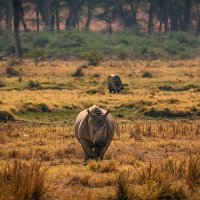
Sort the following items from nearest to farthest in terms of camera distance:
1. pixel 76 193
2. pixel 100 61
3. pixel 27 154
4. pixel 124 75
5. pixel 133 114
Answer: pixel 76 193, pixel 27 154, pixel 133 114, pixel 124 75, pixel 100 61

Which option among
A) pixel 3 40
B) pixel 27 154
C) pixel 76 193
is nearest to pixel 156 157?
pixel 27 154

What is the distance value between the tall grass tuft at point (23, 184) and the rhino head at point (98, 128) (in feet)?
8.35

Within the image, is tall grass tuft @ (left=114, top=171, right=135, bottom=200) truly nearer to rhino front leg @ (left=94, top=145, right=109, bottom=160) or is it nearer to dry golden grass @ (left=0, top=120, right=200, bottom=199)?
dry golden grass @ (left=0, top=120, right=200, bottom=199)

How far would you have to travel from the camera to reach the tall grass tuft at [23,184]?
959 cm

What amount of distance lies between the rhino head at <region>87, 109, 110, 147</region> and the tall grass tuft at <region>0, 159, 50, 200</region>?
2.55m

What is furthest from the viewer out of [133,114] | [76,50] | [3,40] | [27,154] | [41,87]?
[3,40]

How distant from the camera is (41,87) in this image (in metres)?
29.5

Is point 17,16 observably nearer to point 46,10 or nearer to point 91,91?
point 46,10

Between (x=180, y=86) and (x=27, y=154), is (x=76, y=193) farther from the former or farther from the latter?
(x=180, y=86)

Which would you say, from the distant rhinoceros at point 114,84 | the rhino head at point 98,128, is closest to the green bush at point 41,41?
the distant rhinoceros at point 114,84

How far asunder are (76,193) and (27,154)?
4.04 metres

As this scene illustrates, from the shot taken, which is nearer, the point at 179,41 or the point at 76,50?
the point at 76,50

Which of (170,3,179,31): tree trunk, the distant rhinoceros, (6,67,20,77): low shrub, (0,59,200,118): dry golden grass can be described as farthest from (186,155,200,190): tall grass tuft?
(170,3,179,31): tree trunk

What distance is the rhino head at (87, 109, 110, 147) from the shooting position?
12.6m
